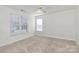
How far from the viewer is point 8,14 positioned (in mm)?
1941

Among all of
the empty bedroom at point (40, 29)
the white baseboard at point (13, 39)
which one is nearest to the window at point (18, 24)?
the empty bedroom at point (40, 29)

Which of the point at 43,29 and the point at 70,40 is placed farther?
the point at 43,29

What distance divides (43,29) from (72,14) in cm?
66

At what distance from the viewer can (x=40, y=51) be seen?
1.98 metres

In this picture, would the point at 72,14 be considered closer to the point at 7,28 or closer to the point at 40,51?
the point at 40,51

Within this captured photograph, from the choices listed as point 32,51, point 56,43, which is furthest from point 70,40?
point 32,51

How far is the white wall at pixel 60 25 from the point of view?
6.38 ft

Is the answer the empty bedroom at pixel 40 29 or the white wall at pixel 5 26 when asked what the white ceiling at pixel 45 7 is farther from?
the white wall at pixel 5 26

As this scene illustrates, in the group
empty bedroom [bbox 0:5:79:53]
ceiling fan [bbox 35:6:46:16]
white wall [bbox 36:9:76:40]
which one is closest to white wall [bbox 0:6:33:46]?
empty bedroom [bbox 0:5:79:53]

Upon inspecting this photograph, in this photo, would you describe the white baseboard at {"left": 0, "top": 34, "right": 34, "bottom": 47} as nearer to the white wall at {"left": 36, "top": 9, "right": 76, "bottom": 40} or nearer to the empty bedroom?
the empty bedroom

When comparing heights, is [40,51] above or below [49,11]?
below

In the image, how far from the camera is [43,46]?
1981 mm
